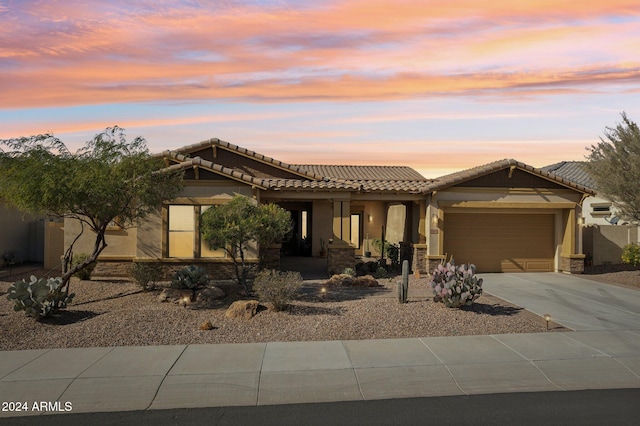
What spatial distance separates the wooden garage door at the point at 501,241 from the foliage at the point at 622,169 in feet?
7.88

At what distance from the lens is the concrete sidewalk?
7.16 meters

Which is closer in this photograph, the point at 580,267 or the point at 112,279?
the point at 112,279

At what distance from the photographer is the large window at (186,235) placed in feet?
57.1

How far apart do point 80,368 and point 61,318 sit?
391cm

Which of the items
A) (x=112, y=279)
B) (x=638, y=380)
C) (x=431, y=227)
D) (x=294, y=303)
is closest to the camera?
(x=638, y=380)

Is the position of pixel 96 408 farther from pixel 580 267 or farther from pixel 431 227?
pixel 580 267

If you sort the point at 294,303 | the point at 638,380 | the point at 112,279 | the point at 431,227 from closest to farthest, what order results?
the point at 638,380 → the point at 294,303 → the point at 112,279 → the point at 431,227

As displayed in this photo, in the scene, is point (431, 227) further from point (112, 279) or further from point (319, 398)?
point (319, 398)

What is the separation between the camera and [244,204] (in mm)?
13500

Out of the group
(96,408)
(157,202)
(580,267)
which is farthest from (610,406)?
(580,267)

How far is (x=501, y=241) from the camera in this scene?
20328mm

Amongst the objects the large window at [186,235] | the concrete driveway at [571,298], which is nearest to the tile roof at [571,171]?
the concrete driveway at [571,298]

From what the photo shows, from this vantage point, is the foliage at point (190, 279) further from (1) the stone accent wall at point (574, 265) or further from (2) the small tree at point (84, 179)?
(1) the stone accent wall at point (574, 265)

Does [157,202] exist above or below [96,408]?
above
